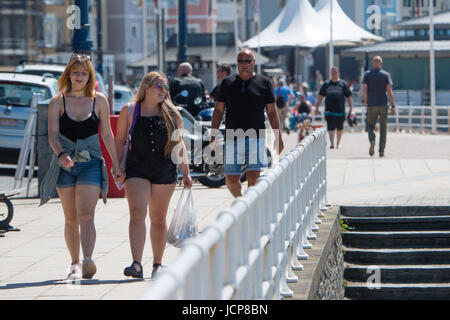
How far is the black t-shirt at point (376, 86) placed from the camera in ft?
69.2

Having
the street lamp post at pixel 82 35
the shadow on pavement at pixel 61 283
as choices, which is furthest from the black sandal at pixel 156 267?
the street lamp post at pixel 82 35

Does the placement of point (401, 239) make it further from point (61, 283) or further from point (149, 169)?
point (61, 283)

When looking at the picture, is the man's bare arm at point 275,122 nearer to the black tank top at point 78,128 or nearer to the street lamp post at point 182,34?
the black tank top at point 78,128

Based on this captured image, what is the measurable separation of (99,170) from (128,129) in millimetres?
375

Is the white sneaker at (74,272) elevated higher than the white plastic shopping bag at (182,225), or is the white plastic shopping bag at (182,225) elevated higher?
the white plastic shopping bag at (182,225)

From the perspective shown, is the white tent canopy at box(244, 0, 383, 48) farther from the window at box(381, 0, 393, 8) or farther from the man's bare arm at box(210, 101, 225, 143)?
the window at box(381, 0, 393, 8)

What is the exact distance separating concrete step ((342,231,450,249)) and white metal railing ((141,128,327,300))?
223 cm

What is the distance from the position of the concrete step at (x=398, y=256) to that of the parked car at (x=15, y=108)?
766 cm

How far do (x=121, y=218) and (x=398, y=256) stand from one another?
9.77 ft

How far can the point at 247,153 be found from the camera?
10.5m

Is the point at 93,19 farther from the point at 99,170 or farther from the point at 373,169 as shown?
the point at 99,170

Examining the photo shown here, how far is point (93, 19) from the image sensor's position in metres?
92.6

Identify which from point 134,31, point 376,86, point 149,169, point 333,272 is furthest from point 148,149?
point 134,31
